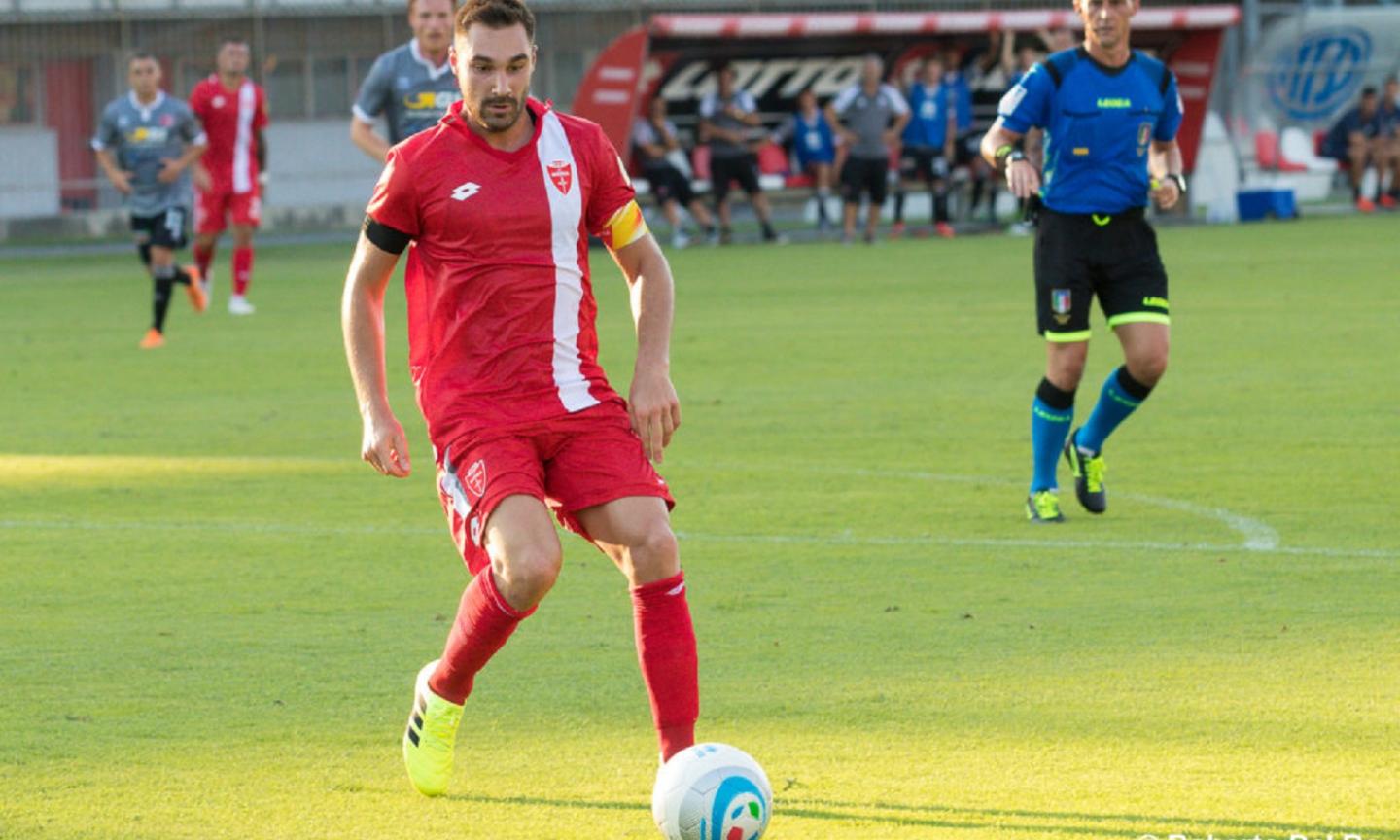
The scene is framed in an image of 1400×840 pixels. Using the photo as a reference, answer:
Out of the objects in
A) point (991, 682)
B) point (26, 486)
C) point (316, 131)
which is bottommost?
point (316, 131)

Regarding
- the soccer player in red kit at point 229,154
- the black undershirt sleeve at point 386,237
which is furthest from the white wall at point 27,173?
the black undershirt sleeve at point 386,237

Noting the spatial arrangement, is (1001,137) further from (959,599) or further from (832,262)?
(832,262)

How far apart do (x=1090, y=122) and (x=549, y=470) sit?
14.2ft

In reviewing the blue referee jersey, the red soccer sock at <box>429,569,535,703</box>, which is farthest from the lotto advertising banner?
the red soccer sock at <box>429,569,535,703</box>

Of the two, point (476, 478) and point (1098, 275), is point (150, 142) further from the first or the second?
point (476, 478)

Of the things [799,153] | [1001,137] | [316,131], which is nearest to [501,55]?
[1001,137]

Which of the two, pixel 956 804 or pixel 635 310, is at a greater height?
pixel 635 310

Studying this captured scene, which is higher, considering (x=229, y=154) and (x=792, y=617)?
(x=792, y=617)

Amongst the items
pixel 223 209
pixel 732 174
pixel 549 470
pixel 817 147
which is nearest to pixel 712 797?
pixel 549 470

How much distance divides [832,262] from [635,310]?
62.8ft

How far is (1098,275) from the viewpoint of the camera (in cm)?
891

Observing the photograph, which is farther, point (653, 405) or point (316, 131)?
point (316, 131)

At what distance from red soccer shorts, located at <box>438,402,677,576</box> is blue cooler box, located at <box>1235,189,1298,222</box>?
2700 cm

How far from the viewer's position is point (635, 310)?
5266mm
